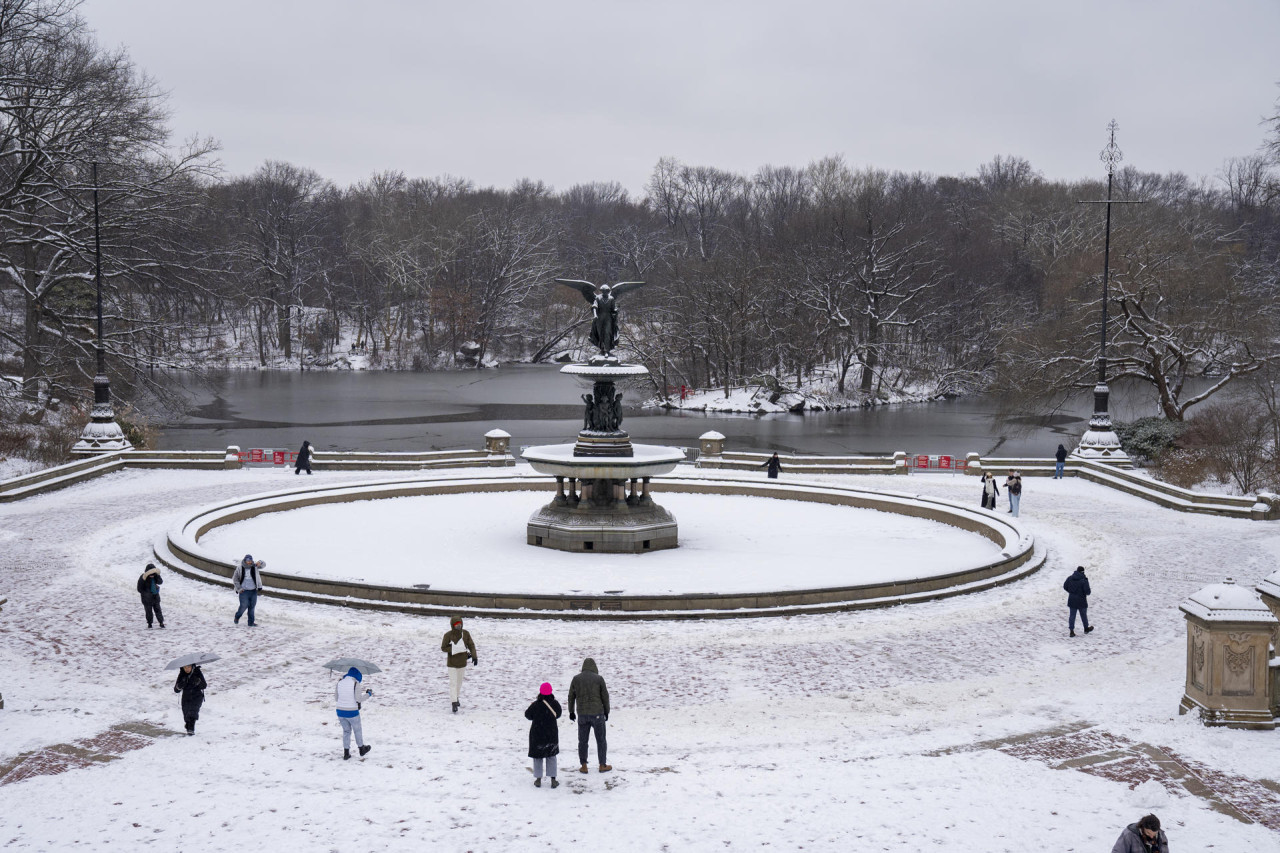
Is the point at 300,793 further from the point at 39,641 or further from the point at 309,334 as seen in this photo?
the point at 309,334

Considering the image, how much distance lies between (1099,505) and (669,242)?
94.2 m

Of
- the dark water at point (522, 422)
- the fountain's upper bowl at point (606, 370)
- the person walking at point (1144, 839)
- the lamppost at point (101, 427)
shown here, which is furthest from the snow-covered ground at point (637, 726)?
the dark water at point (522, 422)

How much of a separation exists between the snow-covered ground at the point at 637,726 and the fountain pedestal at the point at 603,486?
5399 mm

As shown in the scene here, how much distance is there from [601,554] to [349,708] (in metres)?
11.4

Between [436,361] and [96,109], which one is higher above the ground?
[96,109]

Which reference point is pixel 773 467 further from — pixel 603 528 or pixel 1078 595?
pixel 1078 595

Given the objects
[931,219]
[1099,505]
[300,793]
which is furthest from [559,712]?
[931,219]

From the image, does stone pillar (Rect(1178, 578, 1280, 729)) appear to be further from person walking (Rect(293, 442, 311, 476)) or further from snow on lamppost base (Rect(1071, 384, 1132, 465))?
person walking (Rect(293, 442, 311, 476))

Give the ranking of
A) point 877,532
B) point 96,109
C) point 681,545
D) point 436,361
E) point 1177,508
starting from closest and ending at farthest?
point 681,545 → point 877,532 → point 1177,508 → point 96,109 → point 436,361

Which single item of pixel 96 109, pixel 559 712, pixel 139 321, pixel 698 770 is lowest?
pixel 698 770

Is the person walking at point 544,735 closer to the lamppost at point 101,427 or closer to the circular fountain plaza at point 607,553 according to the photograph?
the circular fountain plaza at point 607,553

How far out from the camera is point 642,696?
13719mm

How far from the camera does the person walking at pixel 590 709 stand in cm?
1099

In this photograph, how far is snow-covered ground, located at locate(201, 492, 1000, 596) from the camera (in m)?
19.8
